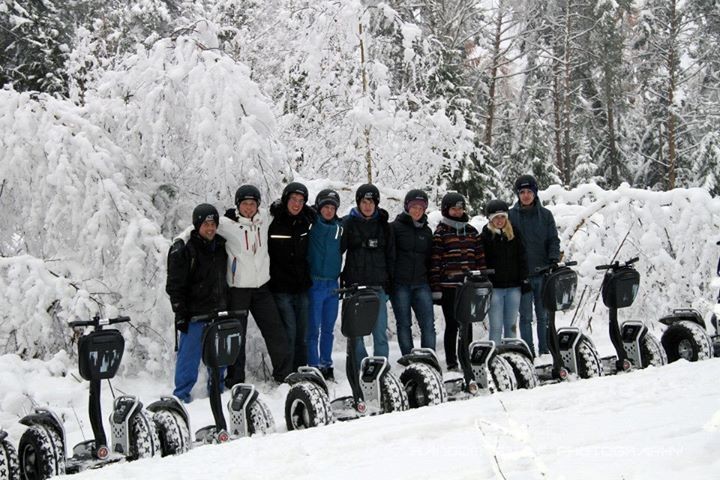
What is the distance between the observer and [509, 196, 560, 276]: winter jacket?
318 inches

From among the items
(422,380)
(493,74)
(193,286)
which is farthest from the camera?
(493,74)

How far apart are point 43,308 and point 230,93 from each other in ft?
8.57

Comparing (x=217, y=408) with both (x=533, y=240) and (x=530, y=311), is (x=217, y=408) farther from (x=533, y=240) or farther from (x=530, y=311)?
(x=533, y=240)

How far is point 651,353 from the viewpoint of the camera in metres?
6.94

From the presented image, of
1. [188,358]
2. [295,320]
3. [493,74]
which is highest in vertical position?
[493,74]

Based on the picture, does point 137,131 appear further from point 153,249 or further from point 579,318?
point 579,318

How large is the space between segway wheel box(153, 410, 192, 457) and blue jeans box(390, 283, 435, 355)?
2.79 meters

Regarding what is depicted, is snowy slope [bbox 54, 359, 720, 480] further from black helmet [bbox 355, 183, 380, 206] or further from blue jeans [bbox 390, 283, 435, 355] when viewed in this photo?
black helmet [bbox 355, 183, 380, 206]

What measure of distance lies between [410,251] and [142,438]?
3.26 m

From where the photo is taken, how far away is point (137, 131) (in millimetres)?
7777

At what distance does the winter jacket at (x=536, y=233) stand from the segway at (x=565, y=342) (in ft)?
4.97

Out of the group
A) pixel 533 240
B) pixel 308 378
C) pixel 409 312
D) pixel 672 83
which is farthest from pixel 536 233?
pixel 672 83

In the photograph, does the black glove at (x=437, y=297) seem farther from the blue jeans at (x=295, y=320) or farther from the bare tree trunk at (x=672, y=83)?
the bare tree trunk at (x=672, y=83)

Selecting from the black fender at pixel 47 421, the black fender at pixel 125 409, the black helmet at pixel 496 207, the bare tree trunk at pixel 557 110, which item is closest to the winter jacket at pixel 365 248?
the black helmet at pixel 496 207
